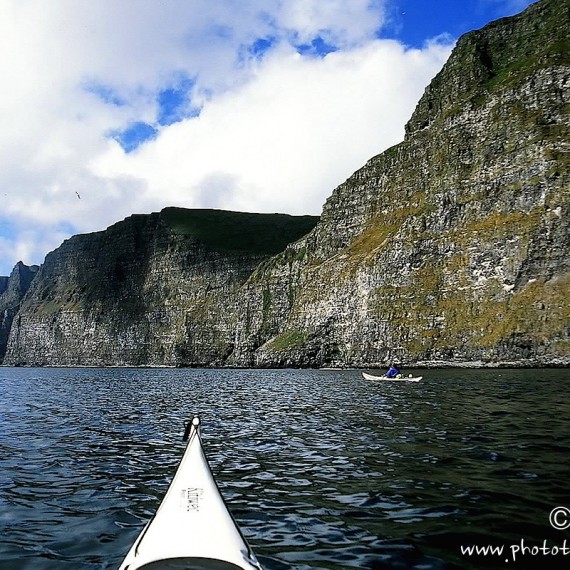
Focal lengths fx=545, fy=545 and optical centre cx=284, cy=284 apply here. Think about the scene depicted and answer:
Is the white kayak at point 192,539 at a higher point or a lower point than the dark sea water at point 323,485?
higher

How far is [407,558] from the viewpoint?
10289 millimetres

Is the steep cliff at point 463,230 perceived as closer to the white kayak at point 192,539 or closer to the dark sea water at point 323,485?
the dark sea water at point 323,485

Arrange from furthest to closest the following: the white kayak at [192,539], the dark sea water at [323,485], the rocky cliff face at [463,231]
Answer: the rocky cliff face at [463,231] → the dark sea water at [323,485] → the white kayak at [192,539]

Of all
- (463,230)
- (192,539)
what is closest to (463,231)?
(463,230)

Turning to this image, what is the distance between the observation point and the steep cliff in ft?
360

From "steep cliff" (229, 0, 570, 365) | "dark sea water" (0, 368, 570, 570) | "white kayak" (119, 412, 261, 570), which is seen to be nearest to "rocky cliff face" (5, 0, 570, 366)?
"steep cliff" (229, 0, 570, 365)

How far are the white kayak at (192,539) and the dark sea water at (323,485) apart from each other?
1.47m

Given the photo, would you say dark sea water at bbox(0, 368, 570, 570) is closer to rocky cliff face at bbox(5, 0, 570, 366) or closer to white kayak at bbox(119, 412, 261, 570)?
white kayak at bbox(119, 412, 261, 570)

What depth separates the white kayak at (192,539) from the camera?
28.8 feet

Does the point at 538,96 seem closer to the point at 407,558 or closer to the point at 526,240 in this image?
the point at 526,240

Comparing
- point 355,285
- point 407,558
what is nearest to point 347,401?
point 407,558

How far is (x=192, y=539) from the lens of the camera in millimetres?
9203

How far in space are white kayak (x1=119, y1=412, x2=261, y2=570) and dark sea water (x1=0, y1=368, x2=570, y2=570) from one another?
147cm

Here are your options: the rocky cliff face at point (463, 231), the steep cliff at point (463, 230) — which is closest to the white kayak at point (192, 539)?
the steep cliff at point (463, 230)
